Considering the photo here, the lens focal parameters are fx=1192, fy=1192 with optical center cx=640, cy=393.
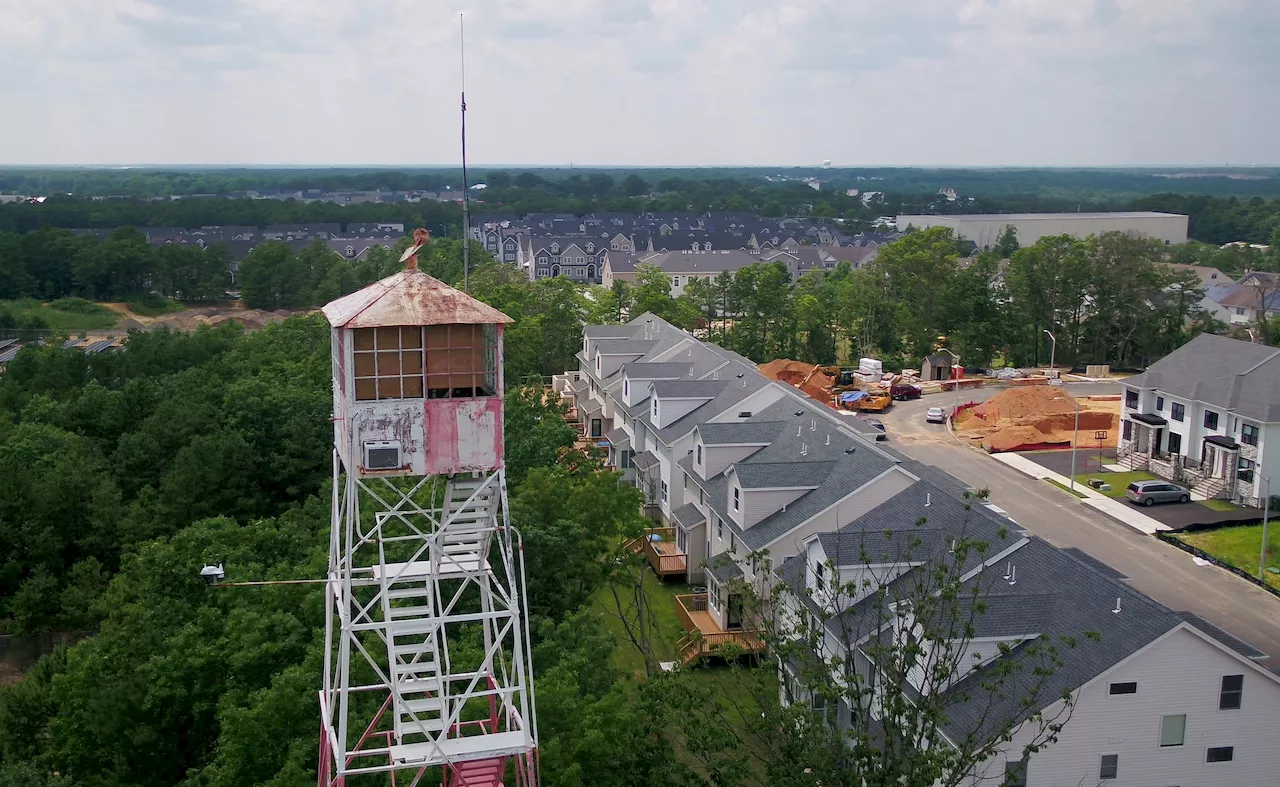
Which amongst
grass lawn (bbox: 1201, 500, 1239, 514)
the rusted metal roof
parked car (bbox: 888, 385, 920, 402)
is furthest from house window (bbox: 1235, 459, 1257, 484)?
the rusted metal roof

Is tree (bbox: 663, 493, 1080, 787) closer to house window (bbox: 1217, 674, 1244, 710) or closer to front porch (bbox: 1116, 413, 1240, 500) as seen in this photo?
house window (bbox: 1217, 674, 1244, 710)

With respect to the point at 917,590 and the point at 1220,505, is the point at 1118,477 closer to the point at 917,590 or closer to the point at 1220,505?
the point at 1220,505

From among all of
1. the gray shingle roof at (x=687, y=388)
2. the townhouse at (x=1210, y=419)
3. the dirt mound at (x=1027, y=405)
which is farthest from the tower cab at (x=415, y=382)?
the dirt mound at (x=1027, y=405)

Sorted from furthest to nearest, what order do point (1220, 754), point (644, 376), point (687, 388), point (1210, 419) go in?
point (644, 376), point (1210, 419), point (687, 388), point (1220, 754)

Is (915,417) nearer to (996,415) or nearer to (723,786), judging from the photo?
(996,415)

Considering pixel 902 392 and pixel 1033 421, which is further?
pixel 902 392

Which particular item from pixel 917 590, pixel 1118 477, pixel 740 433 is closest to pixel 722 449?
pixel 740 433

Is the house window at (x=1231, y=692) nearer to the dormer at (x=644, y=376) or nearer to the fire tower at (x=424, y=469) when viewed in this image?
the fire tower at (x=424, y=469)

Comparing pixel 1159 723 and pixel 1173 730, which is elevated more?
pixel 1159 723
